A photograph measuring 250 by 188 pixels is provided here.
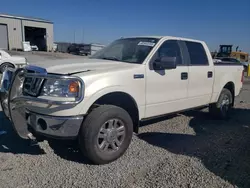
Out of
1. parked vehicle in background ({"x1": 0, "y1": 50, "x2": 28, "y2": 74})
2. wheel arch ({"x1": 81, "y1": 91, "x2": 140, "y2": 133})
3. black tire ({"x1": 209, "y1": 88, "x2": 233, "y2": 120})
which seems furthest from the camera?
parked vehicle in background ({"x1": 0, "y1": 50, "x2": 28, "y2": 74})

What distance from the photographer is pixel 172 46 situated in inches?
177

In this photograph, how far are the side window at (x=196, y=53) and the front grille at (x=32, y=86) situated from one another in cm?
298

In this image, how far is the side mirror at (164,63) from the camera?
3.81m

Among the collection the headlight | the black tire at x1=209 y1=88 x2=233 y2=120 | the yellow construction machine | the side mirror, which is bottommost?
the black tire at x1=209 y1=88 x2=233 y2=120

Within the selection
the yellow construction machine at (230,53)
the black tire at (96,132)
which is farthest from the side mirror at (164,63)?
the yellow construction machine at (230,53)

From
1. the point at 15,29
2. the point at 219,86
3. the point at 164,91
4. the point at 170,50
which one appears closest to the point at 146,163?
the point at 164,91

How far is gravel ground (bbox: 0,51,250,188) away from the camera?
293 centimetres

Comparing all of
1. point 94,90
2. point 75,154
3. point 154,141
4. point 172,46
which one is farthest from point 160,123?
point 94,90

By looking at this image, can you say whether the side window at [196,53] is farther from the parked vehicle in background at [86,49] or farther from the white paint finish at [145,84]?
the parked vehicle in background at [86,49]

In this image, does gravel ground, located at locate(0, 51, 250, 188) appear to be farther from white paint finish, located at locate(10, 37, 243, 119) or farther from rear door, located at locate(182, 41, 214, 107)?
rear door, located at locate(182, 41, 214, 107)

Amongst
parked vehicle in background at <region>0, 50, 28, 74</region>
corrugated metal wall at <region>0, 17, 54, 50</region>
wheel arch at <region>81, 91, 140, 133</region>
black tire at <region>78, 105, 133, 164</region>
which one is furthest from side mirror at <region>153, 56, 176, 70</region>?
corrugated metal wall at <region>0, 17, 54, 50</region>

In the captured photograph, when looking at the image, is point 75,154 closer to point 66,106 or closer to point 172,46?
point 66,106

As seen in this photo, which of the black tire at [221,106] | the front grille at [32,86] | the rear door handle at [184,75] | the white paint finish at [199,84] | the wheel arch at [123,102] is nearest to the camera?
the front grille at [32,86]

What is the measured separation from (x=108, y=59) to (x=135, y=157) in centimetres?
181
